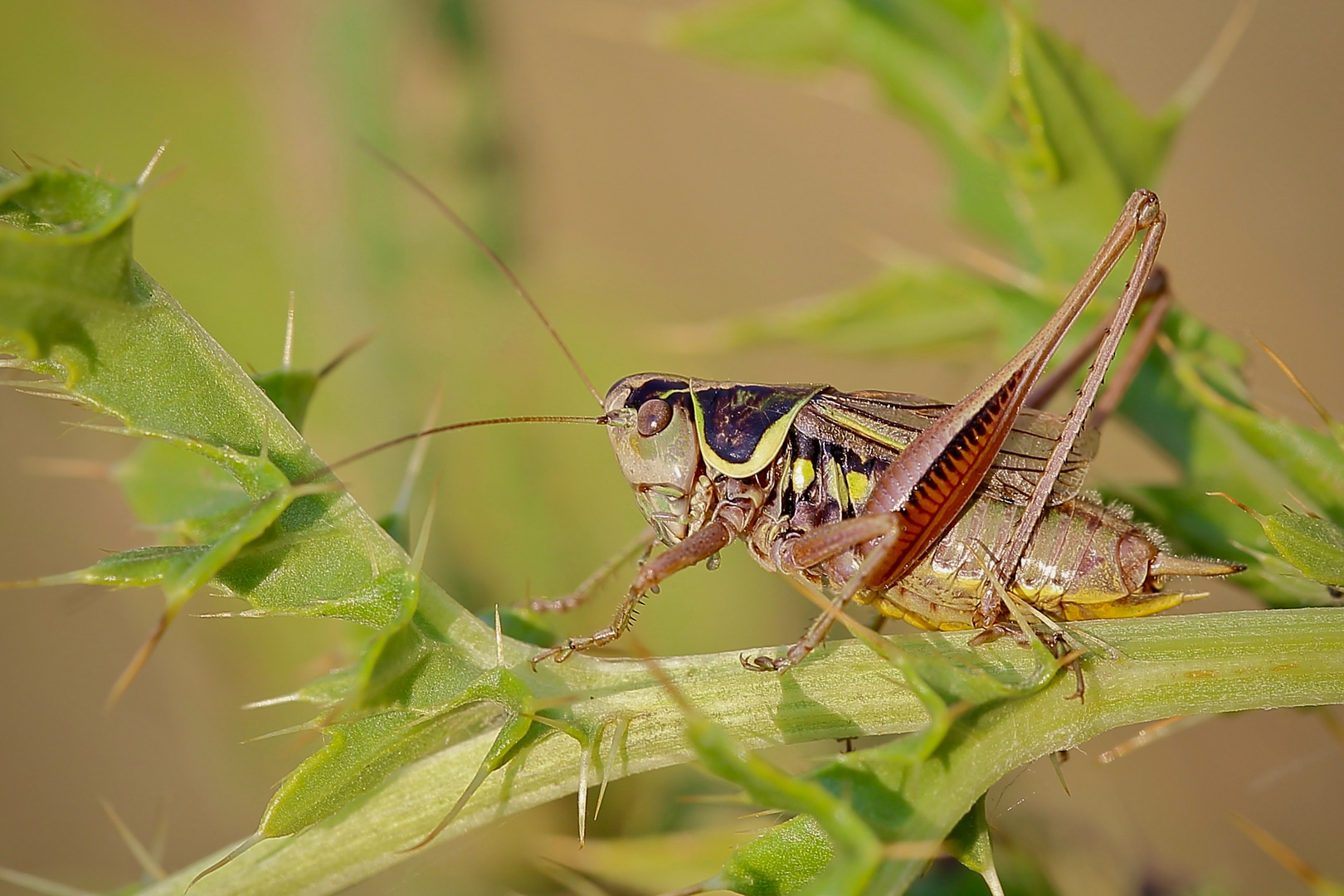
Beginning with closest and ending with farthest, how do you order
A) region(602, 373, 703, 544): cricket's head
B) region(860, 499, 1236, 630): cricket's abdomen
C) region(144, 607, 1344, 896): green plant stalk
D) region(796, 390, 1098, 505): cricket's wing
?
region(144, 607, 1344, 896): green plant stalk, region(860, 499, 1236, 630): cricket's abdomen, region(796, 390, 1098, 505): cricket's wing, region(602, 373, 703, 544): cricket's head

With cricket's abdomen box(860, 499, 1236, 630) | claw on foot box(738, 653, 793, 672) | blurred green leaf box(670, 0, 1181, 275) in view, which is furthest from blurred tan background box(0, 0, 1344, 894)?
claw on foot box(738, 653, 793, 672)

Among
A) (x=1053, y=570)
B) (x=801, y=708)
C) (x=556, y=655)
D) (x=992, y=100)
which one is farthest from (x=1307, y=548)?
(x=992, y=100)

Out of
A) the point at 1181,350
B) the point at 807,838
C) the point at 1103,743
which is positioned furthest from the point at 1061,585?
the point at 1103,743

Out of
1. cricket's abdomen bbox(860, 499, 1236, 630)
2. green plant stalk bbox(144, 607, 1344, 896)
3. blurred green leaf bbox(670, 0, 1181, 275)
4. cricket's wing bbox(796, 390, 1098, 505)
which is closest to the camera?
green plant stalk bbox(144, 607, 1344, 896)

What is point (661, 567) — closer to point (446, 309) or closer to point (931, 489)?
point (931, 489)

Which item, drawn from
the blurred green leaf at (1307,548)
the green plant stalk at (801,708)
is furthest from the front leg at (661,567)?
the blurred green leaf at (1307,548)

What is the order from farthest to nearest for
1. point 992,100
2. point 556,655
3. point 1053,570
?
point 992,100 < point 1053,570 < point 556,655

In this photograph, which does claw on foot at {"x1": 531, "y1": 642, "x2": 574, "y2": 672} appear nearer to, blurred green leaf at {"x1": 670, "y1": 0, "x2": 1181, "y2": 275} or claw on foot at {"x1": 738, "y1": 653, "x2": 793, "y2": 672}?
claw on foot at {"x1": 738, "y1": 653, "x2": 793, "y2": 672}
